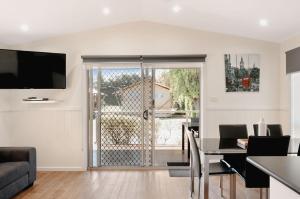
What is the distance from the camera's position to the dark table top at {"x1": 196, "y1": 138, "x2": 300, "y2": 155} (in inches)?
128

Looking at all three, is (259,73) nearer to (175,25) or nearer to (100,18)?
(175,25)

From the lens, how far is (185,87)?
6070 millimetres

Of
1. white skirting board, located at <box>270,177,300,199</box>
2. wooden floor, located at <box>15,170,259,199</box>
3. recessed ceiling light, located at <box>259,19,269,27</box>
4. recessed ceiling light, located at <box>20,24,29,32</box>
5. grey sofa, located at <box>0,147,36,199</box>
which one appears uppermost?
recessed ceiling light, located at <box>259,19,269,27</box>

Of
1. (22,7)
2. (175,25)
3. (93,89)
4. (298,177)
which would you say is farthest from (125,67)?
(298,177)

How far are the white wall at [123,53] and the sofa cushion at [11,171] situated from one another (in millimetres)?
1300

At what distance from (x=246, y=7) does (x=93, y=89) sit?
10.0ft

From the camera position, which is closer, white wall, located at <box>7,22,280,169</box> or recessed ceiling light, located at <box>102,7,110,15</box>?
recessed ceiling light, located at <box>102,7,110,15</box>

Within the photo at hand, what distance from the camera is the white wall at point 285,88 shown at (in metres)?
5.16

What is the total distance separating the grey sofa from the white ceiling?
1.85 m

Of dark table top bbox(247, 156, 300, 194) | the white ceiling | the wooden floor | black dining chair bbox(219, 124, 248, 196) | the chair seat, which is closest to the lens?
dark table top bbox(247, 156, 300, 194)

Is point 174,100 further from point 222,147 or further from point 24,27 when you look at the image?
point 24,27

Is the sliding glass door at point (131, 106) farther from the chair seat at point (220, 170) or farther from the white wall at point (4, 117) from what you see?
the chair seat at point (220, 170)

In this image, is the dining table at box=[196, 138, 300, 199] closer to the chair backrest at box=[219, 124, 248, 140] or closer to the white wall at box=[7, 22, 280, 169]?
the chair backrest at box=[219, 124, 248, 140]

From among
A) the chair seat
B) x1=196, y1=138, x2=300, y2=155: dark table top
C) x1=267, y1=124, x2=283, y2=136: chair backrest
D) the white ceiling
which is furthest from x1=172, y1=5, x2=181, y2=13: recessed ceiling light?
the chair seat
